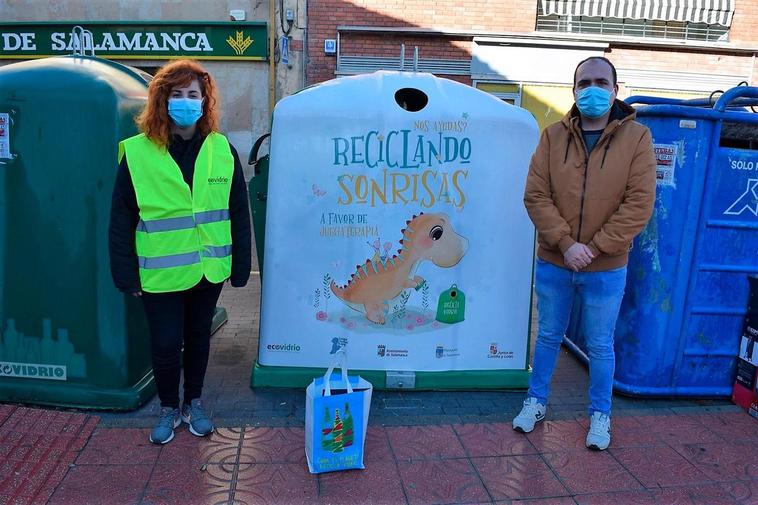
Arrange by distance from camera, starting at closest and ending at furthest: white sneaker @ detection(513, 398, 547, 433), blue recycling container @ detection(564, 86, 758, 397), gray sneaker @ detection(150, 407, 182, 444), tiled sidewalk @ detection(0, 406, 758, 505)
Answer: tiled sidewalk @ detection(0, 406, 758, 505)
gray sneaker @ detection(150, 407, 182, 444)
white sneaker @ detection(513, 398, 547, 433)
blue recycling container @ detection(564, 86, 758, 397)

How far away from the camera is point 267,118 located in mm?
10023

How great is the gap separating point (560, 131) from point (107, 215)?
7.96ft

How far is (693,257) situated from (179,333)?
9.57ft

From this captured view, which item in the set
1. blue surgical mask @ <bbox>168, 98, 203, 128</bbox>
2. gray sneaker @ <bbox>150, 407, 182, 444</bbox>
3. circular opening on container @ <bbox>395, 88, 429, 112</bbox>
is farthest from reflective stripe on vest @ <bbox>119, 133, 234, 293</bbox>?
circular opening on container @ <bbox>395, 88, 429, 112</bbox>

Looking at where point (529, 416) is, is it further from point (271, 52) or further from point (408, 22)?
point (271, 52)

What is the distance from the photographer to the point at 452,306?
3514 mm

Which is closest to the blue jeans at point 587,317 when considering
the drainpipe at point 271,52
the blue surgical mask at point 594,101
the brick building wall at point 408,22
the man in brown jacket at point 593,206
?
the man in brown jacket at point 593,206

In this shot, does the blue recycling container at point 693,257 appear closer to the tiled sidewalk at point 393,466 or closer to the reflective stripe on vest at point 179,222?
the tiled sidewalk at point 393,466

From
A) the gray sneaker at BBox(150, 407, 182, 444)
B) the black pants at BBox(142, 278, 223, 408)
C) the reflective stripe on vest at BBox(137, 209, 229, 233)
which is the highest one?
the reflective stripe on vest at BBox(137, 209, 229, 233)

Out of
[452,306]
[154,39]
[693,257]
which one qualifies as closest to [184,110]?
[452,306]

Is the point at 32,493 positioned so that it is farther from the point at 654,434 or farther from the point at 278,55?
the point at 278,55

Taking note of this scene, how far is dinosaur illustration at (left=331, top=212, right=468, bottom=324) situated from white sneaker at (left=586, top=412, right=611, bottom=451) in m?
1.15

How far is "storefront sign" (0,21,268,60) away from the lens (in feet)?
31.6

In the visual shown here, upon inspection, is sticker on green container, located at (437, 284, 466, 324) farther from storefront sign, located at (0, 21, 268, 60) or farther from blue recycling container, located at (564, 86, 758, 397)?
storefront sign, located at (0, 21, 268, 60)
